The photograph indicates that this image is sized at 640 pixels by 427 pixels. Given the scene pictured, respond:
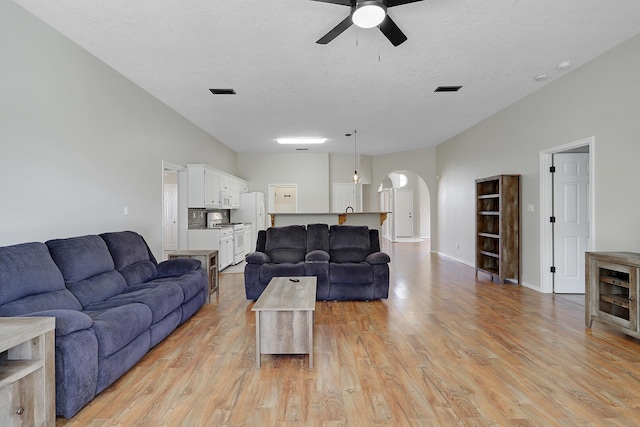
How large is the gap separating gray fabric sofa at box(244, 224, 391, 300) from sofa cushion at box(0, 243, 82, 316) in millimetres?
2145

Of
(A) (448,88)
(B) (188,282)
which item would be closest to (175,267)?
(B) (188,282)

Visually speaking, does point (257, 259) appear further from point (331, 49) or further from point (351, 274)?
point (331, 49)

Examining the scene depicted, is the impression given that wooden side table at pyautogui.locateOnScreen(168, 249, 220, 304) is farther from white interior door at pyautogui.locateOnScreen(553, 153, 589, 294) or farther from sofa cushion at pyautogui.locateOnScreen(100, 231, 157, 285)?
white interior door at pyautogui.locateOnScreen(553, 153, 589, 294)

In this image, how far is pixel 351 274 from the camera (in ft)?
14.2

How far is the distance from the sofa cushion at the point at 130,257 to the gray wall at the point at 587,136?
5.01 metres

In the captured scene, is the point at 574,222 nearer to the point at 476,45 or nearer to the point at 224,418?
the point at 476,45

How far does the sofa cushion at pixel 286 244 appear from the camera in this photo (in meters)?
4.79

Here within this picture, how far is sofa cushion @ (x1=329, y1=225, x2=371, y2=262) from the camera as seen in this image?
4.80 m

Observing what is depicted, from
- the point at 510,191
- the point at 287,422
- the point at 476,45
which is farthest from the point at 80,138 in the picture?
the point at 510,191

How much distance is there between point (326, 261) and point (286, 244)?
732mm

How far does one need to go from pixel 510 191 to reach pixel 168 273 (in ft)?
16.6

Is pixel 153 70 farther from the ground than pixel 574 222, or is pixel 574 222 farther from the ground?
pixel 153 70

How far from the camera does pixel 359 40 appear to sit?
339cm

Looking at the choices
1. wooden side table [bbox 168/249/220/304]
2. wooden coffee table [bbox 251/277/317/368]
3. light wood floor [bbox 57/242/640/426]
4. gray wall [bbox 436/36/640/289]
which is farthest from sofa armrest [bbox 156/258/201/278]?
gray wall [bbox 436/36/640/289]
